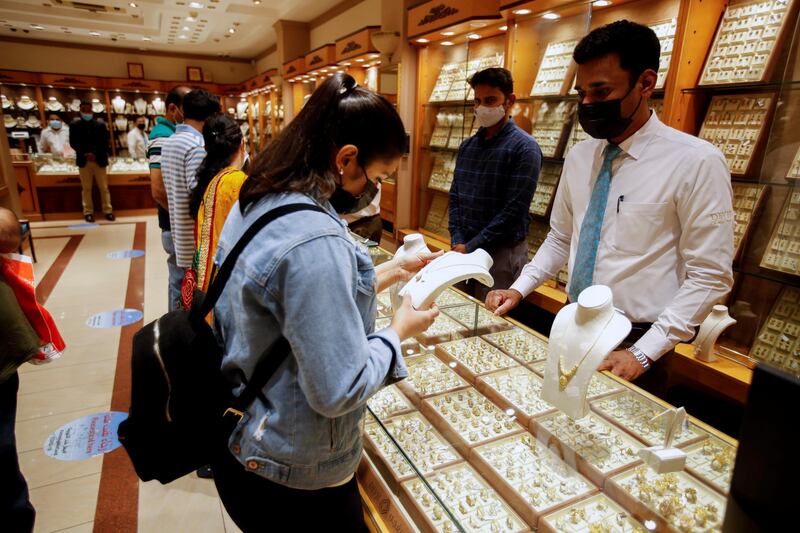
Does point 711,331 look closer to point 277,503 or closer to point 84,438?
point 277,503

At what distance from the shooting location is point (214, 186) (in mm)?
2113

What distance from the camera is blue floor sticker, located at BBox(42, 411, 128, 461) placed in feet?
8.45

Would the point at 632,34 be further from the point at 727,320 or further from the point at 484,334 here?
the point at 727,320

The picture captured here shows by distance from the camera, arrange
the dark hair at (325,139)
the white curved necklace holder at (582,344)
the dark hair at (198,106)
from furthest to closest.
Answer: the dark hair at (198,106) → the white curved necklace holder at (582,344) → the dark hair at (325,139)

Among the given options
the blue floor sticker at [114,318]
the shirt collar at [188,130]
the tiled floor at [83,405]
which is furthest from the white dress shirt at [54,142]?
the shirt collar at [188,130]

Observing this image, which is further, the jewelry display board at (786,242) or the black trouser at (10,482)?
the jewelry display board at (786,242)

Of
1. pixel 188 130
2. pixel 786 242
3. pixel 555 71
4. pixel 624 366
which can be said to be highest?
pixel 555 71

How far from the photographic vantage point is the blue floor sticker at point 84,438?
8.45 ft

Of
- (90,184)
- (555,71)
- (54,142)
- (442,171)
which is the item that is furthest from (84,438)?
(54,142)

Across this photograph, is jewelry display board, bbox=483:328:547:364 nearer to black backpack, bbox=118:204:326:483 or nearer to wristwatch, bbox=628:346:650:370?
wristwatch, bbox=628:346:650:370

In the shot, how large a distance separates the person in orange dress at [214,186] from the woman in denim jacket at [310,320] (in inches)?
44.7

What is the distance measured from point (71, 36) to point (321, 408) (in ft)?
49.0

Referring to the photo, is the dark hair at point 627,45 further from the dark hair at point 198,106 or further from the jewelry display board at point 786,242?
the dark hair at point 198,106

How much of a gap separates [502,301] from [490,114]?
4.39ft
